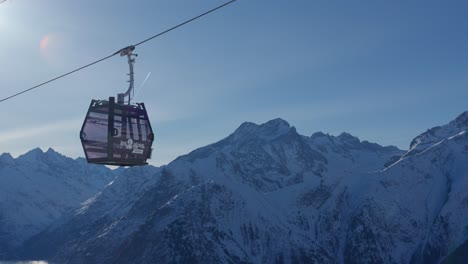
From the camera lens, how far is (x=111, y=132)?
95.1 ft

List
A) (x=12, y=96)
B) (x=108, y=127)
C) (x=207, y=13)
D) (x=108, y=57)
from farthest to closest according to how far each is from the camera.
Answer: (x=108, y=127) < (x=12, y=96) < (x=108, y=57) < (x=207, y=13)

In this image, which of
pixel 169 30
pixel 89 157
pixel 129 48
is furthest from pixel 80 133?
pixel 169 30

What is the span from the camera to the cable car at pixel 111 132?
29.2 m

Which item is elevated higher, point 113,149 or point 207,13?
point 207,13

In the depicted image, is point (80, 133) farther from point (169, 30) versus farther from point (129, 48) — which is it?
point (169, 30)

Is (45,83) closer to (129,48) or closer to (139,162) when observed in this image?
(129,48)

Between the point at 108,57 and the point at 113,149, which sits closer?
the point at 108,57

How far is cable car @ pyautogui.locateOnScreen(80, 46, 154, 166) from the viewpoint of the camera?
95.7ft

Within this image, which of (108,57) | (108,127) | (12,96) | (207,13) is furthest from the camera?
(108,127)

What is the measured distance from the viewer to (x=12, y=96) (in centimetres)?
2669

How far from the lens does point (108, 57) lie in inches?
975

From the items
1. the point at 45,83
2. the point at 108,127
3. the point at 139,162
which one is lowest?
the point at 139,162

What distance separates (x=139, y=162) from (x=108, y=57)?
290 inches

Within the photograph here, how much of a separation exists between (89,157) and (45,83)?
555 cm
